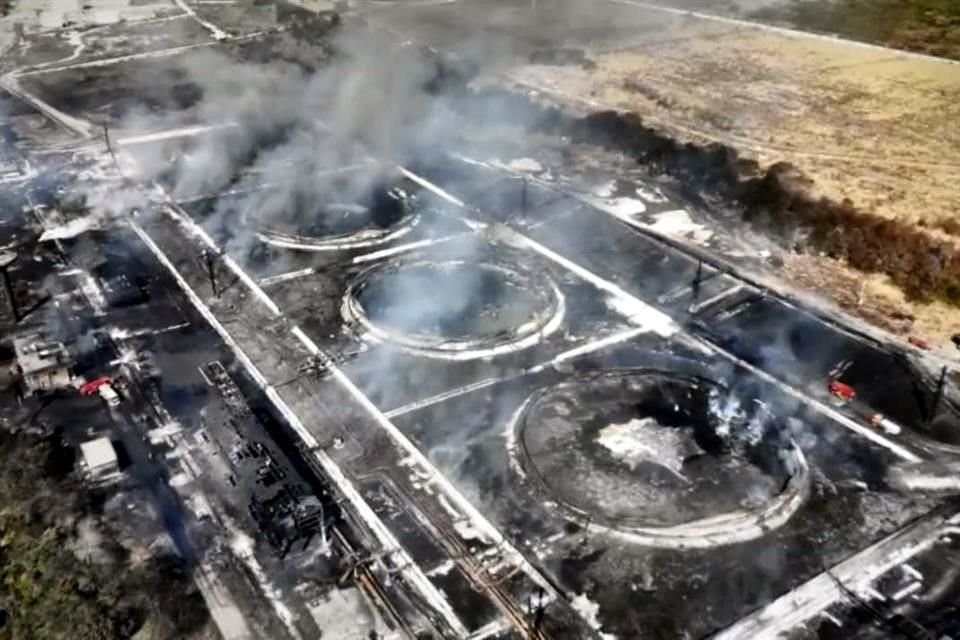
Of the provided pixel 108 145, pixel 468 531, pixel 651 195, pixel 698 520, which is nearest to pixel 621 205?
pixel 651 195

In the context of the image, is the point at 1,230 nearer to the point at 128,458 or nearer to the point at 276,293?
the point at 276,293

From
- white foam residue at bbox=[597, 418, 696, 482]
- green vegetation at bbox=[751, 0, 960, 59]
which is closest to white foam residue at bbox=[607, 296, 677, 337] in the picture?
white foam residue at bbox=[597, 418, 696, 482]

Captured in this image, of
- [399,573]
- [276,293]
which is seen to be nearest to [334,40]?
[276,293]

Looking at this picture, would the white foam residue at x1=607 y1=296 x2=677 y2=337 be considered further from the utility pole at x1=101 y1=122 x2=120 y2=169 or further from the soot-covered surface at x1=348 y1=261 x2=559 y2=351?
the utility pole at x1=101 y1=122 x2=120 y2=169

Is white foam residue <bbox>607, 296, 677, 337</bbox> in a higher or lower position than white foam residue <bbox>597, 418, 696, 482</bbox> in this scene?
lower

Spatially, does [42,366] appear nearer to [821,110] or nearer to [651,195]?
[651,195]

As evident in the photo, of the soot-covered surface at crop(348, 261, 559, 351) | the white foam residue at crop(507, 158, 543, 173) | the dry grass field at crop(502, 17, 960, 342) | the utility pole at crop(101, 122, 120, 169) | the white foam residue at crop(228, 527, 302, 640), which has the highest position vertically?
the dry grass field at crop(502, 17, 960, 342)

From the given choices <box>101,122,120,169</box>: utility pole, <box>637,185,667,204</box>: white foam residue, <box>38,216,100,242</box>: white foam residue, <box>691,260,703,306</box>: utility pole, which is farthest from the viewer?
<box>101,122,120,169</box>: utility pole
